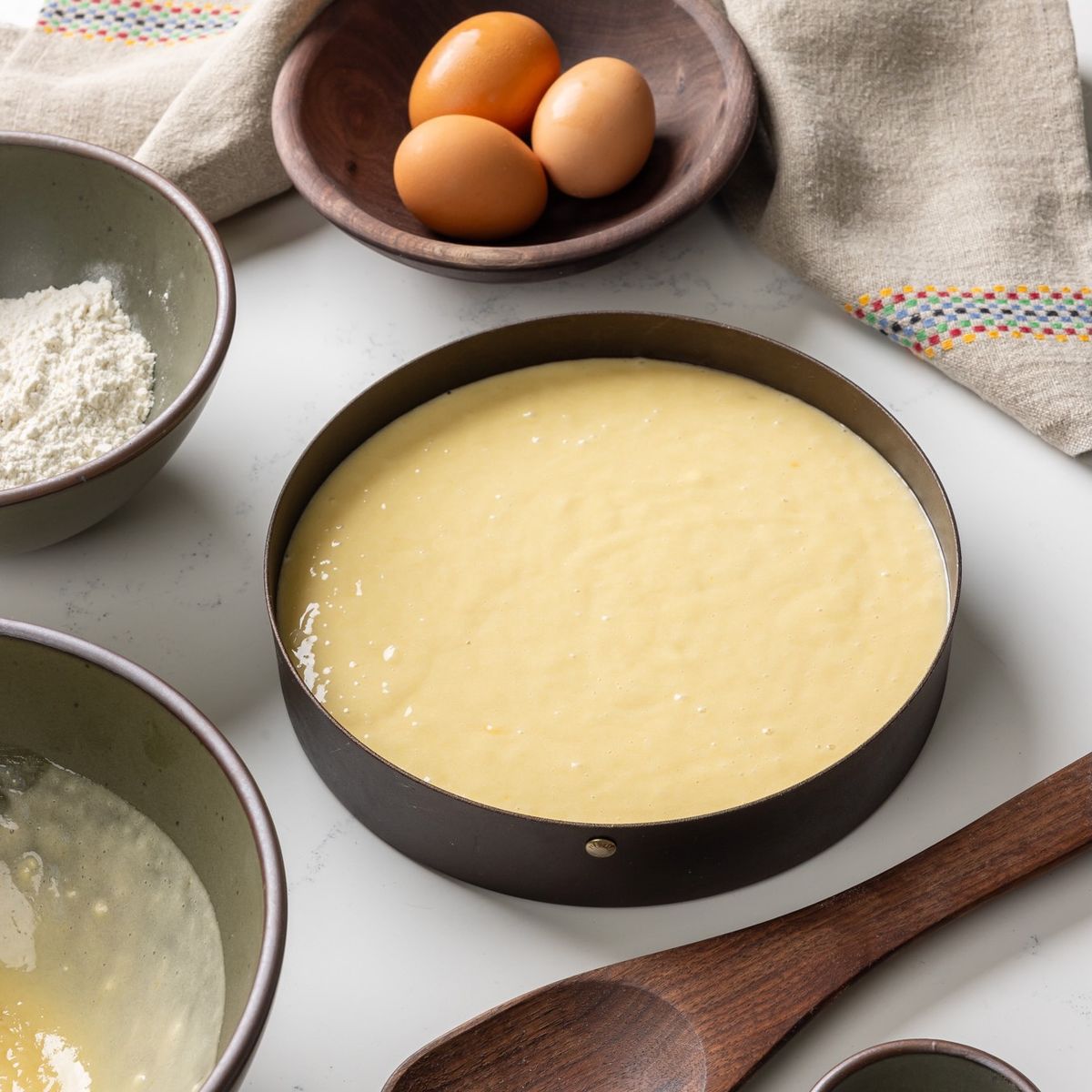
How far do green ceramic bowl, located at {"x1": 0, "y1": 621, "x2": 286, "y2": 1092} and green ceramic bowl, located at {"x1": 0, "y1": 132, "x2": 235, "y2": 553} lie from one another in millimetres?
153

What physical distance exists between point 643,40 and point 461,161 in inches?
11.2

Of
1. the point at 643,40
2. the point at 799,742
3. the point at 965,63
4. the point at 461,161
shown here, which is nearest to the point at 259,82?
the point at 461,161

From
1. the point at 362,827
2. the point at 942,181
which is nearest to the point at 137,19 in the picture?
the point at 942,181

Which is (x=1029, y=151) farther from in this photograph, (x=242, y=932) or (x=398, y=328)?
(x=242, y=932)

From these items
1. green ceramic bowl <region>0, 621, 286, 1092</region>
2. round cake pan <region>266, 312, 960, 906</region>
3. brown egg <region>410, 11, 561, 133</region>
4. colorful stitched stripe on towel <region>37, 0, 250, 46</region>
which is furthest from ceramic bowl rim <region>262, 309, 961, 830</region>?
colorful stitched stripe on towel <region>37, 0, 250, 46</region>

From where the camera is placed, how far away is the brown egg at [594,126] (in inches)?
42.8

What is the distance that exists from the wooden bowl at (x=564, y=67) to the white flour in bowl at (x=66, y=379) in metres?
0.20

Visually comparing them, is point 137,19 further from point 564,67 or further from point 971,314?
point 971,314

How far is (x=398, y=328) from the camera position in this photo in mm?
1153

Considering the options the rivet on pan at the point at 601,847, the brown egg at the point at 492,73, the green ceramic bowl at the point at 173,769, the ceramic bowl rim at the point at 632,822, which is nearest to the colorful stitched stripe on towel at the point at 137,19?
the brown egg at the point at 492,73

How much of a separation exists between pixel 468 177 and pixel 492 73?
0.11 m

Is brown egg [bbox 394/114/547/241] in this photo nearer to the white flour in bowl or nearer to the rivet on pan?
the white flour in bowl

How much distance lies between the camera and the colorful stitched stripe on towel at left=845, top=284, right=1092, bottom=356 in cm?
108

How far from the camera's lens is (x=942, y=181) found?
118cm
